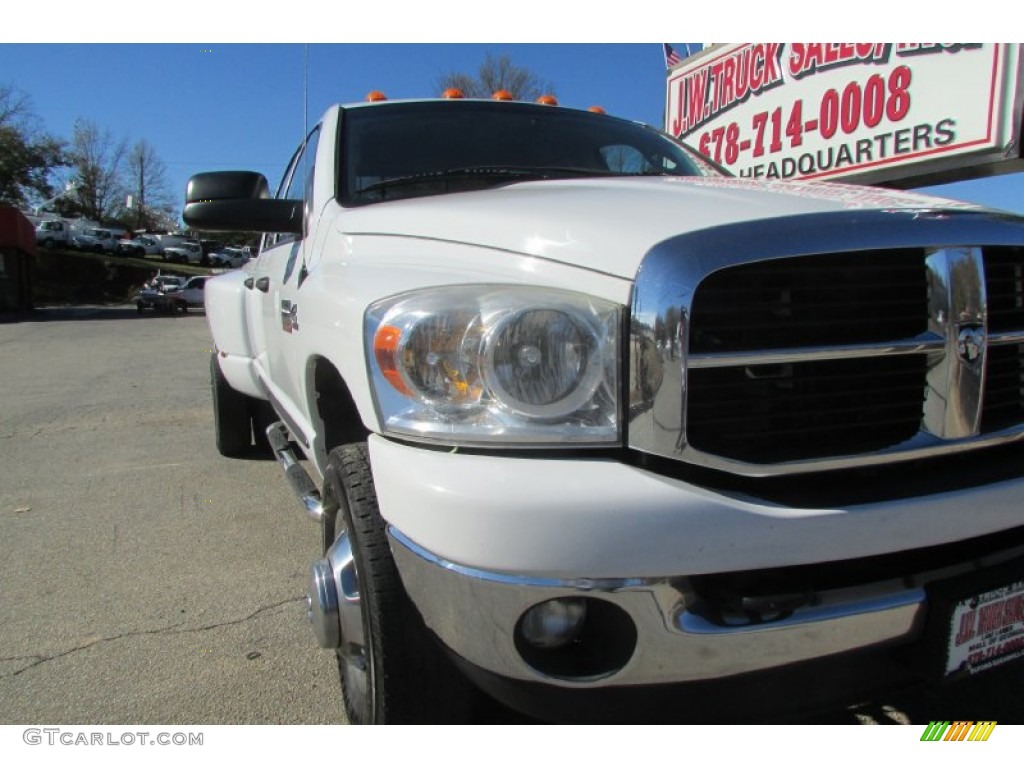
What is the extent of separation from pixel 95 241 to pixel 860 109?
60.2 metres

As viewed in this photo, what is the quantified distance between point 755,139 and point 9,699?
6.83 meters

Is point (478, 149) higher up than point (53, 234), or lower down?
lower down

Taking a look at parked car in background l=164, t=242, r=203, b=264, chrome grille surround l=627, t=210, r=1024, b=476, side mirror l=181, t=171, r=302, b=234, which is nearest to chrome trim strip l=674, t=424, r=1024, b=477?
chrome grille surround l=627, t=210, r=1024, b=476

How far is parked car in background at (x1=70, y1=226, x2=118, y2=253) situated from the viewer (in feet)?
184

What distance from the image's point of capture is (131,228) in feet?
257

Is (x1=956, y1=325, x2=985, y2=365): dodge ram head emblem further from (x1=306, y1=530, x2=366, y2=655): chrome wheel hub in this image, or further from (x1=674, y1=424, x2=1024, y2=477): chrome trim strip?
(x1=306, y1=530, x2=366, y2=655): chrome wheel hub

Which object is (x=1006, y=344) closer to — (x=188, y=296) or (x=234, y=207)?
A: (x=234, y=207)

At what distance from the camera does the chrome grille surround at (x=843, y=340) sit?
4.91ft

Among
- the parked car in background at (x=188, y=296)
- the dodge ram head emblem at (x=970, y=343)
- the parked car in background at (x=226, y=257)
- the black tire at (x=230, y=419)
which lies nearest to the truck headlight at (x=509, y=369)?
the dodge ram head emblem at (x=970, y=343)

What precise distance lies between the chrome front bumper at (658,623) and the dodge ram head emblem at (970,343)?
480mm

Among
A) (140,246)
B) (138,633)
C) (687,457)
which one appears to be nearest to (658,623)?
(687,457)

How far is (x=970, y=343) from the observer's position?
5.45 feet

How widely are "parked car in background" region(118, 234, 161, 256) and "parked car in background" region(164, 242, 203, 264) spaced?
3.05ft

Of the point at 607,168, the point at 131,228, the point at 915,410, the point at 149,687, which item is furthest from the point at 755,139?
the point at 131,228
